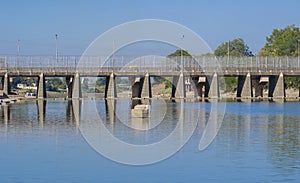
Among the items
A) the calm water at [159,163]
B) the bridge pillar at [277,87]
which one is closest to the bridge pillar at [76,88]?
the bridge pillar at [277,87]

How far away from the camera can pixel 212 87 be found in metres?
138

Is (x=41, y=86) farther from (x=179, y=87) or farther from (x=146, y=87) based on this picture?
(x=179, y=87)

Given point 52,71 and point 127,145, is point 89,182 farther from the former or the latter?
point 52,71

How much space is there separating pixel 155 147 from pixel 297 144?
378 inches

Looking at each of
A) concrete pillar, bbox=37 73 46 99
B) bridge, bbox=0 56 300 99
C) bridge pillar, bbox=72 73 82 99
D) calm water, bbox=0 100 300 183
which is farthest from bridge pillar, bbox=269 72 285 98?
calm water, bbox=0 100 300 183

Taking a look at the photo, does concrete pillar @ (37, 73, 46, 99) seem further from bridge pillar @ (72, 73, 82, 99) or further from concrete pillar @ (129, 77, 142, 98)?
concrete pillar @ (129, 77, 142, 98)

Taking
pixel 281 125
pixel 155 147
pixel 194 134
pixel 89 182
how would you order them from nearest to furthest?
pixel 89 182 < pixel 155 147 < pixel 194 134 < pixel 281 125

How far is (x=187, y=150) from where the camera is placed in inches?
1614

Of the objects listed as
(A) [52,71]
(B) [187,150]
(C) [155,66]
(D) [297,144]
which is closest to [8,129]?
(B) [187,150]

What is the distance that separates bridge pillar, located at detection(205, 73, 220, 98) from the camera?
452 feet

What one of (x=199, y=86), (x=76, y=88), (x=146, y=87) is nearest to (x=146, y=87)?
(x=146, y=87)

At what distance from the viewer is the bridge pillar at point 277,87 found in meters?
138

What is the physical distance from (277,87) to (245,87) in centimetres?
692

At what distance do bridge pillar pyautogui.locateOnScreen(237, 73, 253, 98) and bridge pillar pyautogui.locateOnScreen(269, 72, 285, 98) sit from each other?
5.64m
